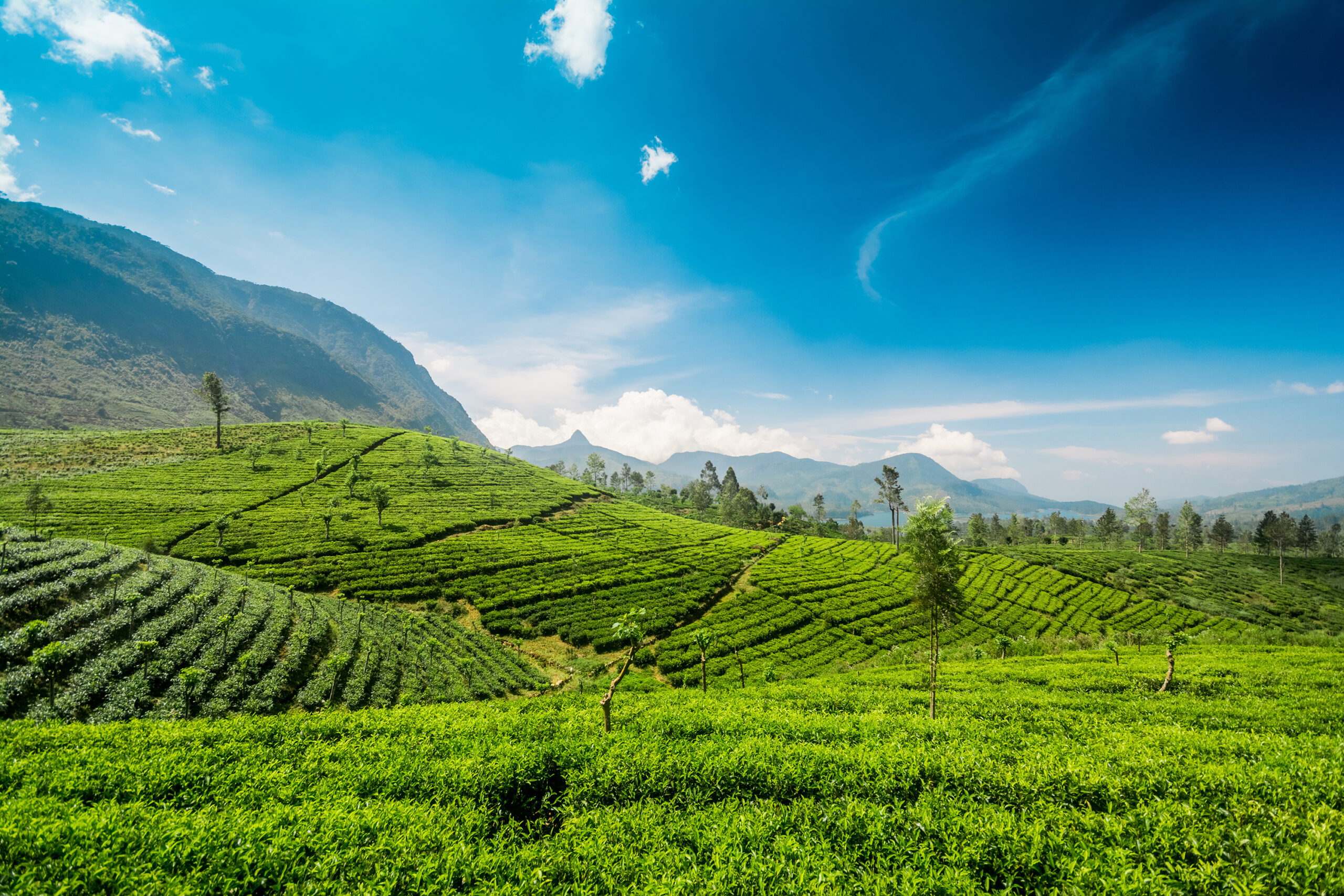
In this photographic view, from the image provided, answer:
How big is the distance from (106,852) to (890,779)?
10.7m

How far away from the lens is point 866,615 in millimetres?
51188

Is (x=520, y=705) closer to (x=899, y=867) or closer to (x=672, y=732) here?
(x=672, y=732)

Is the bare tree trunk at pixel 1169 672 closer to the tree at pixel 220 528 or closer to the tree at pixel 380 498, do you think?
the tree at pixel 220 528

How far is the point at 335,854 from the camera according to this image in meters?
5.42

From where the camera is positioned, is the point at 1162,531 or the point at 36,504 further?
the point at 1162,531

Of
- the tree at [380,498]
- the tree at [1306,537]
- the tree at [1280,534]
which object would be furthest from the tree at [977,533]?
the tree at [380,498]

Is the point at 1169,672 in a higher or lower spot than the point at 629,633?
lower

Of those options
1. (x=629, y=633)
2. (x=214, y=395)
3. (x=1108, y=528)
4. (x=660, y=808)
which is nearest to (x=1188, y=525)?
(x=1108, y=528)

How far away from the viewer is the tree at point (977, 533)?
11388cm

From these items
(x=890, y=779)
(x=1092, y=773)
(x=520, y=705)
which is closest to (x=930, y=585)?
(x=1092, y=773)

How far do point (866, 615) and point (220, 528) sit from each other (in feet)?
234

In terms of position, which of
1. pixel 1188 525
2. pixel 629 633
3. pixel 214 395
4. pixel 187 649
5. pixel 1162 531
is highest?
pixel 214 395

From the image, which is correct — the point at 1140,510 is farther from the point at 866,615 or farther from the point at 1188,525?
the point at 866,615

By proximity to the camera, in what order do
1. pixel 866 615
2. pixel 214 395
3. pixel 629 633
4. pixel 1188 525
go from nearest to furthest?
1. pixel 629 633
2. pixel 866 615
3. pixel 214 395
4. pixel 1188 525
